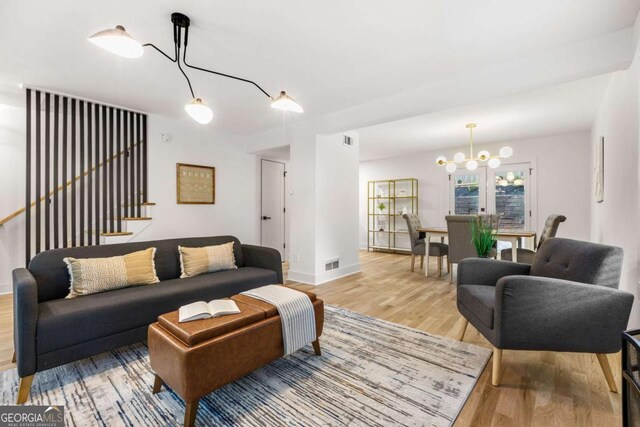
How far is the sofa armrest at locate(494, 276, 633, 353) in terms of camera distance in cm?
155

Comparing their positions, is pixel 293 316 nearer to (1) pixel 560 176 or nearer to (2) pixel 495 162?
(2) pixel 495 162

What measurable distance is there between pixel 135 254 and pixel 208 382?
5.35 feet

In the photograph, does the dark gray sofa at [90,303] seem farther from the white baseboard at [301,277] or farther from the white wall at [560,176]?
the white wall at [560,176]

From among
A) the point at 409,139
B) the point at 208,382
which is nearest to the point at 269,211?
the point at 409,139

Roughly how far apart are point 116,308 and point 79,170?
2518 mm

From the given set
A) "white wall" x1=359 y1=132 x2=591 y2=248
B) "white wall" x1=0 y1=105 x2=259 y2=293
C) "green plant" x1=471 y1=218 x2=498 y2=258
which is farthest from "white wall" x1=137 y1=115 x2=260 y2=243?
"white wall" x1=359 y1=132 x2=591 y2=248

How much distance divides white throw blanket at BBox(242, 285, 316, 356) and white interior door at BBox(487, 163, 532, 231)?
5.05 metres

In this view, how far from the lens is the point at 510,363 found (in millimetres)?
1972

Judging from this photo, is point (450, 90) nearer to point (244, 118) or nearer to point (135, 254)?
point (244, 118)

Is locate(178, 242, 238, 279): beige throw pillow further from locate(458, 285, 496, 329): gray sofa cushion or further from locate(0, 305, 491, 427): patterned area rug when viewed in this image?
locate(458, 285, 496, 329): gray sofa cushion

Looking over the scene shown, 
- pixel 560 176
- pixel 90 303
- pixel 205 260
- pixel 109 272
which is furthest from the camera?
pixel 560 176

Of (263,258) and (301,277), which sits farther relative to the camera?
(301,277)

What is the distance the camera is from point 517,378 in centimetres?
179

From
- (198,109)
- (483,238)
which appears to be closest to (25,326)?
(198,109)
